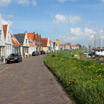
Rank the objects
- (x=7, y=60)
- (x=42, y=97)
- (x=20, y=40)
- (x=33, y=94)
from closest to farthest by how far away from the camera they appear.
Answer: (x=42, y=97) → (x=33, y=94) → (x=7, y=60) → (x=20, y=40)

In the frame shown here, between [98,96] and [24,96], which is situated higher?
[98,96]

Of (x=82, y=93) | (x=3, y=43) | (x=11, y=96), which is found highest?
(x=3, y=43)

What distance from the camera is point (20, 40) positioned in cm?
4422

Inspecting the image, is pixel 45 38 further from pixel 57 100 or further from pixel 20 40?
pixel 57 100

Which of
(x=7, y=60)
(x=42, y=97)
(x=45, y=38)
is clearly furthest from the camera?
(x=45, y=38)

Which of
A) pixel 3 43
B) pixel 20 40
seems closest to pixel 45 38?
pixel 20 40

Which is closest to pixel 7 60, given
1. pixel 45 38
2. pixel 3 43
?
pixel 3 43

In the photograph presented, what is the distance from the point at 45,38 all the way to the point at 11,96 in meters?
77.2

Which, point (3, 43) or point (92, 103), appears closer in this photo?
point (92, 103)

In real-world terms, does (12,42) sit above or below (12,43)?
above

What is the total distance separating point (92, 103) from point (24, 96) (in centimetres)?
291

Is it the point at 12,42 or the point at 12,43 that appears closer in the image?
the point at 12,43

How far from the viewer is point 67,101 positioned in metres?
5.54

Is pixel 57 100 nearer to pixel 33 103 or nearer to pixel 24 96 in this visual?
pixel 33 103
